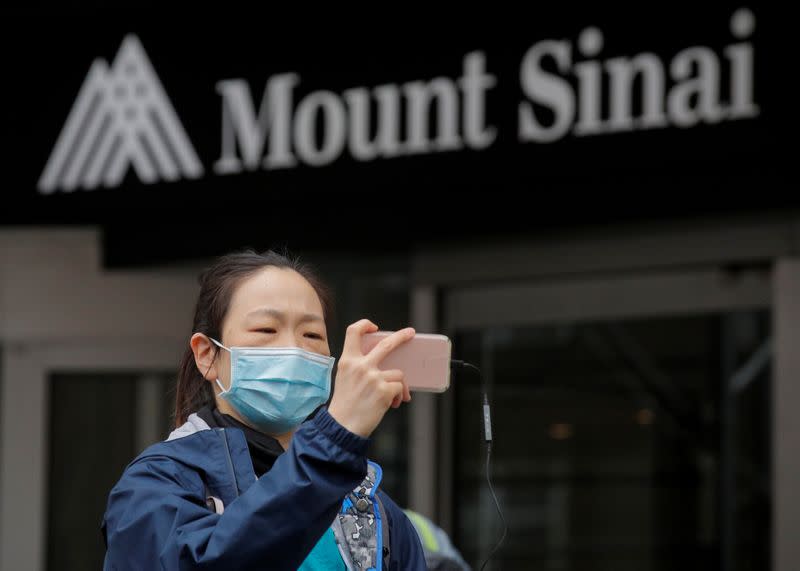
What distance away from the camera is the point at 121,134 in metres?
7.13

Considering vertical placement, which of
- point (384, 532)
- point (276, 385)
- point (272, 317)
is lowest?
point (384, 532)

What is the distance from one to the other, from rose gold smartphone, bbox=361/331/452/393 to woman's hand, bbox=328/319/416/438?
7 centimetres

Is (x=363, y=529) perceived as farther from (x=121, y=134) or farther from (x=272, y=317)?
(x=121, y=134)

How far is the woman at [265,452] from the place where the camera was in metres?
1.87

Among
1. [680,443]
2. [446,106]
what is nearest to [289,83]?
[446,106]

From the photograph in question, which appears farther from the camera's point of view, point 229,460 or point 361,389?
point 229,460

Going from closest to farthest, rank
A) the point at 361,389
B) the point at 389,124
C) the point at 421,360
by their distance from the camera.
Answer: the point at 361,389
the point at 421,360
the point at 389,124

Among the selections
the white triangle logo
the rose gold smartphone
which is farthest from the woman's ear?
the white triangle logo

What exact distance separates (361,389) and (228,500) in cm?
35

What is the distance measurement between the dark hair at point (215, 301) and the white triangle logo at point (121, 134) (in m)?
4.51

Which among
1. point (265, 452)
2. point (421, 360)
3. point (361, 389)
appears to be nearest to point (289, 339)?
point (265, 452)

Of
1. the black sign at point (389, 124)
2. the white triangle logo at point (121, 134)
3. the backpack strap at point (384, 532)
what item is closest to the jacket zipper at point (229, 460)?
the backpack strap at point (384, 532)

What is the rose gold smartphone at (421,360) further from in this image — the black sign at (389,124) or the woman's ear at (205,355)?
the black sign at (389,124)

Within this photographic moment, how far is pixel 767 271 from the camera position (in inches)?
239
